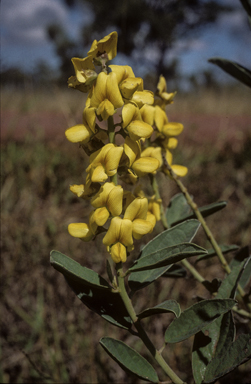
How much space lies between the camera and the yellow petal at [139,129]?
17.6 inches

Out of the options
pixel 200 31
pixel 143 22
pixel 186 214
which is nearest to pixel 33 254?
pixel 186 214

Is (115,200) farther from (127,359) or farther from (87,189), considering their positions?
(127,359)

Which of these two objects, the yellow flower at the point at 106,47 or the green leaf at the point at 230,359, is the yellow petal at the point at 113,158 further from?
the green leaf at the point at 230,359

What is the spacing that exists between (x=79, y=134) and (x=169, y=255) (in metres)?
0.20

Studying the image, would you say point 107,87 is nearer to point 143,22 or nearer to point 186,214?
point 186,214

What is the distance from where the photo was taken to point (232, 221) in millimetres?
1633

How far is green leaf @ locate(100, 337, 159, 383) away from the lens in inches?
18.6

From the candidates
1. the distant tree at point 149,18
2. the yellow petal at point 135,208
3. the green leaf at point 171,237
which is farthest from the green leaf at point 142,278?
the distant tree at point 149,18

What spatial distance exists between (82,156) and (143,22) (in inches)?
361

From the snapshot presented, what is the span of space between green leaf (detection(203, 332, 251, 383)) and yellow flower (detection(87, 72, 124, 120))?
34 centimetres

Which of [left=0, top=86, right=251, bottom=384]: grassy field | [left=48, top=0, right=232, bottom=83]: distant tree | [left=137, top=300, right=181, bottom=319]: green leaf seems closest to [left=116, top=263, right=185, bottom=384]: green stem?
[left=137, top=300, right=181, bottom=319]: green leaf

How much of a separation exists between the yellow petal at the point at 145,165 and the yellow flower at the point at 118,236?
0.08m

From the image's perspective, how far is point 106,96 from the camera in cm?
45

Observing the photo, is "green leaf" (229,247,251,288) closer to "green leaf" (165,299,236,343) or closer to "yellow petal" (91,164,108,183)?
"green leaf" (165,299,236,343)
